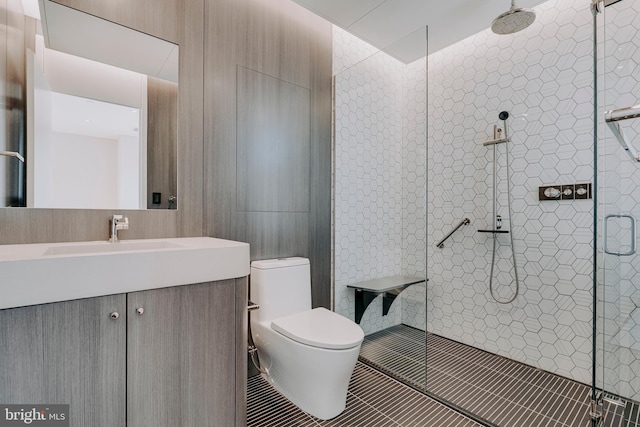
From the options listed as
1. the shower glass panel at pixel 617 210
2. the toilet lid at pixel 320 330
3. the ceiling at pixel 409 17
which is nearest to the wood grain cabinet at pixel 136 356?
the toilet lid at pixel 320 330

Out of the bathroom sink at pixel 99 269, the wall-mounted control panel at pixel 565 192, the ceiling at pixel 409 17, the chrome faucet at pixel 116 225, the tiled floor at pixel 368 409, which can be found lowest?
the tiled floor at pixel 368 409

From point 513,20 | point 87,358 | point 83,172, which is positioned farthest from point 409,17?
point 87,358

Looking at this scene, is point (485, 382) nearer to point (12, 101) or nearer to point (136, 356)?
point (136, 356)

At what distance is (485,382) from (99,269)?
2.23 metres

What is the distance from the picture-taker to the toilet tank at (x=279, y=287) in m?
1.83

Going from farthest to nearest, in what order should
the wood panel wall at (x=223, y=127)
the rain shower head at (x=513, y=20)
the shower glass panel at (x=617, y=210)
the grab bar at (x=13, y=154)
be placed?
1. the rain shower head at (x=513, y=20)
2. the wood panel wall at (x=223, y=127)
3. the shower glass panel at (x=617, y=210)
4. the grab bar at (x=13, y=154)

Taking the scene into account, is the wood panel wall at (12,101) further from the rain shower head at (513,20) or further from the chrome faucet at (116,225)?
the rain shower head at (513,20)

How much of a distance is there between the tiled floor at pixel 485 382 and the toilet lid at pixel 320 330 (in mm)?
689

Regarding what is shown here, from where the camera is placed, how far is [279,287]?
6.17ft

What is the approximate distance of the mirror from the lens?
1377mm

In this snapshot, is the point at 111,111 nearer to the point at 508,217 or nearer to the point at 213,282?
the point at 213,282

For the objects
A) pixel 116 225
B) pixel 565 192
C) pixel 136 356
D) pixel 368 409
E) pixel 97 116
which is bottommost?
pixel 368 409

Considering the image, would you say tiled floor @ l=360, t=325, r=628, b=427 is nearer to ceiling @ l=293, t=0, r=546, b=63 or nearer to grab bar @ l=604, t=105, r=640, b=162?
grab bar @ l=604, t=105, r=640, b=162

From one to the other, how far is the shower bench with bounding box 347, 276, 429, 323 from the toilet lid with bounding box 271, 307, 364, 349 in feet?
1.90
